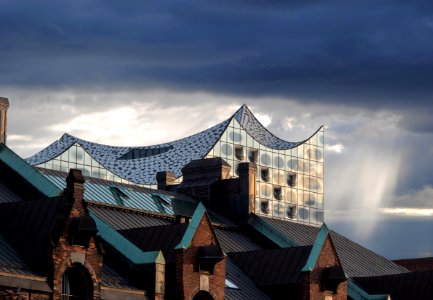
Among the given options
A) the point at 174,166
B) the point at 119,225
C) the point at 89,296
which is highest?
the point at 174,166

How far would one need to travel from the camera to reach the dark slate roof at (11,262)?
5903 cm

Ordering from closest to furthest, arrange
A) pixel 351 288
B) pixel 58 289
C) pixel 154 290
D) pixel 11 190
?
1. pixel 58 289
2. pixel 154 290
3. pixel 11 190
4. pixel 351 288

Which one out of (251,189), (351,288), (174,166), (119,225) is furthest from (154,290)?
(174,166)

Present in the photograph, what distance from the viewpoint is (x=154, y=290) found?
214 ft

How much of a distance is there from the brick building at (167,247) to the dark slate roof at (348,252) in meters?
0.14

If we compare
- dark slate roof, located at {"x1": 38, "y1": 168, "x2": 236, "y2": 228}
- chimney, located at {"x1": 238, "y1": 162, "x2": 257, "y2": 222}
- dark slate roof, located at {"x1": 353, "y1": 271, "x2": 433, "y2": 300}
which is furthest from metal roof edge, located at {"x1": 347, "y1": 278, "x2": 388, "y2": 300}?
chimney, located at {"x1": 238, "y1": 162, "x2": 257, "y2": 222}

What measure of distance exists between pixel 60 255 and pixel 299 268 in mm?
18325

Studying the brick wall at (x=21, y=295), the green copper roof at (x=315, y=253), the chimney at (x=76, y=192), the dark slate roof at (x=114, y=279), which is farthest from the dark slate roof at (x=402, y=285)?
the brick wall at (x=21, y=295)

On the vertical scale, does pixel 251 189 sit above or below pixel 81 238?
above

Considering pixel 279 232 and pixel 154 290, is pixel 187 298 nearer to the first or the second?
pixel 154 290

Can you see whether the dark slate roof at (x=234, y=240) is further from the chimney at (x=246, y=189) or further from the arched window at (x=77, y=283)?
the arched window at (x=77, y=283)

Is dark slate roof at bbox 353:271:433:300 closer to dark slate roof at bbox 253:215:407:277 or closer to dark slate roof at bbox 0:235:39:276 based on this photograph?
dark slate roof at bbox 253:215:407:277

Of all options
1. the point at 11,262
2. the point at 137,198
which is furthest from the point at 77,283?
the point at 137,198

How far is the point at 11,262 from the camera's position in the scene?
60062 millimetres
